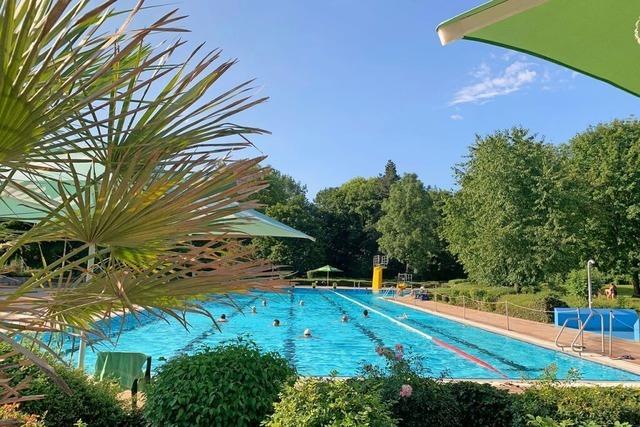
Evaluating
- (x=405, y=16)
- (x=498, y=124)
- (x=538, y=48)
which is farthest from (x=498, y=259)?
(x=538, y=48)

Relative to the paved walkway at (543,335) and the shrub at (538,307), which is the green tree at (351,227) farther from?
the shrub at (538,307)

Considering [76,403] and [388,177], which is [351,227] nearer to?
[388,177]

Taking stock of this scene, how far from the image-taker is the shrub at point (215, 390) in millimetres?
4031

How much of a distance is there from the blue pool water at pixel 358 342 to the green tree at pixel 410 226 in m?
20.1

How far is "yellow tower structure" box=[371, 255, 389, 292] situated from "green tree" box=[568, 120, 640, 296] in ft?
48.8

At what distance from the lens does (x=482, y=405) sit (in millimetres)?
5027

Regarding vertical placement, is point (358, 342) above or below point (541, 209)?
below

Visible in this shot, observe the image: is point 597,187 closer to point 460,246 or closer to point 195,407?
point 460,246

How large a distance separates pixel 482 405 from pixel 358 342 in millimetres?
10986

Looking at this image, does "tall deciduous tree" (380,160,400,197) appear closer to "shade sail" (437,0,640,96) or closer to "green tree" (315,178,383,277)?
"green tree" (315,178,383,277)

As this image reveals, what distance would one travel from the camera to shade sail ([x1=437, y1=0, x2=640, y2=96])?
2055mm

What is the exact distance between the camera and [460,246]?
28.4 meters

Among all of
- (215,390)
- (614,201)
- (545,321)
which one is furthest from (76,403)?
(614,201)

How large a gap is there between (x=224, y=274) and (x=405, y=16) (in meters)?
10.6
